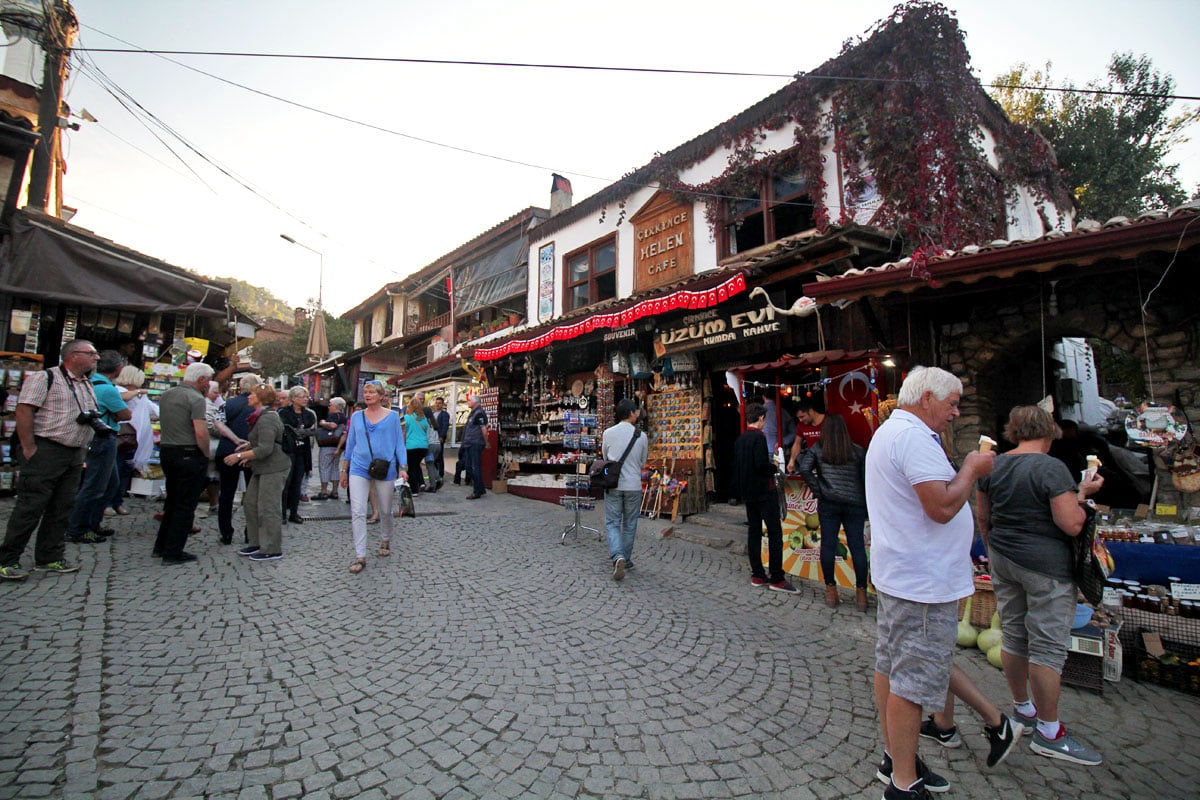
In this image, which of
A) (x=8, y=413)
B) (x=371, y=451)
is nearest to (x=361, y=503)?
(x=371, y=451)

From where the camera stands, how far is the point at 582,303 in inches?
503

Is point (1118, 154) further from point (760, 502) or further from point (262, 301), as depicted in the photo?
point (262, 301)

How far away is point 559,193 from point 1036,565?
47.5 ft

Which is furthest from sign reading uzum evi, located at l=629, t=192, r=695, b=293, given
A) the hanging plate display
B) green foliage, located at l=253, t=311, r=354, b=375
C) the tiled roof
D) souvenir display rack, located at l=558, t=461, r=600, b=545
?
green foliage, located at l=253, t=311, r=354, b=375

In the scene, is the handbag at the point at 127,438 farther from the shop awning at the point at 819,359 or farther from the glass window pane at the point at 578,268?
the glass window pane at the point at 578,268

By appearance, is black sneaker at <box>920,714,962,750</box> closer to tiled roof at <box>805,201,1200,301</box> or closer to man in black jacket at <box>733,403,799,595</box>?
man in black jacket at <box>733,403,799,595</box>

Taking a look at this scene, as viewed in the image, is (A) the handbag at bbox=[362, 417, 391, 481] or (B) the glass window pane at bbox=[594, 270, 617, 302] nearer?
(A) the handbag at bbox=[362, 417, 391, 481]

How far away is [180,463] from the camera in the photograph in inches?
198

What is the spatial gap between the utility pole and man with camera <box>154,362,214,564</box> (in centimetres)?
742

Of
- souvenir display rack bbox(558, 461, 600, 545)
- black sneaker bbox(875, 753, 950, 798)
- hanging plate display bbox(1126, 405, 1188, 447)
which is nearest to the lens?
black sneaker bbox(875, 753, 950, 798)

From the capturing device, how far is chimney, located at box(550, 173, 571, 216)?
15.0 meters

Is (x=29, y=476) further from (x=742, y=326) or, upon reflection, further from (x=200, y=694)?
(x=742, y=326)

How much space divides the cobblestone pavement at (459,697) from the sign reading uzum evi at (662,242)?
674 centimetres

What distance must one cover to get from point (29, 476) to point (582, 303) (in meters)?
10.0
